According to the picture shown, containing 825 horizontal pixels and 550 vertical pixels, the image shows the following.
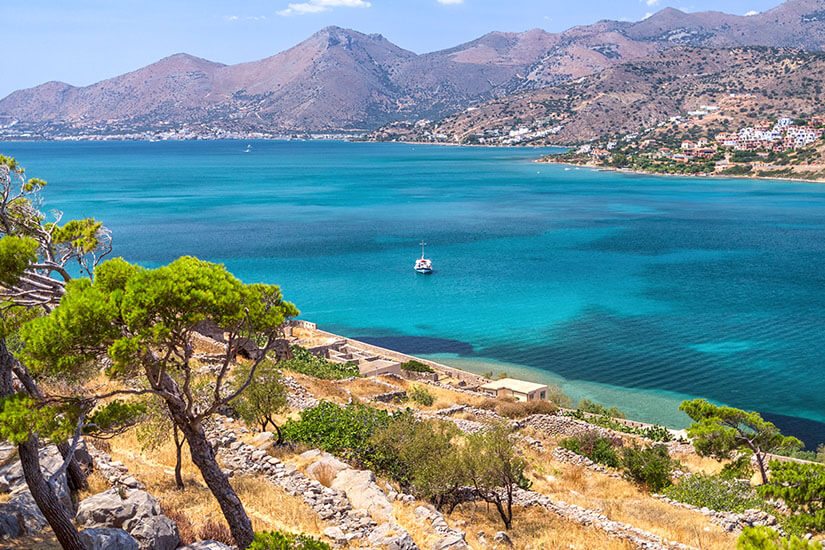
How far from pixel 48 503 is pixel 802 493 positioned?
1418 centimetres

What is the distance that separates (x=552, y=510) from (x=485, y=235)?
71121 millimetres

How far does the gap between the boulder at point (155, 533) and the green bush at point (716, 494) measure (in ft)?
44.8

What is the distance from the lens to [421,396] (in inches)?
1070

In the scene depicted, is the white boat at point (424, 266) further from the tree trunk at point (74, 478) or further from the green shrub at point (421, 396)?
the tree trunk at point (74, 478)

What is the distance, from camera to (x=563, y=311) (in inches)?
2018

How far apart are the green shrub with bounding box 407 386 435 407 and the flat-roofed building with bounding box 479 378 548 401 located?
4.17 m

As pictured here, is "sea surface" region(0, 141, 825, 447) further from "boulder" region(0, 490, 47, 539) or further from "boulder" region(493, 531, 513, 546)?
"boulder" region(0, 490, 47, 539)

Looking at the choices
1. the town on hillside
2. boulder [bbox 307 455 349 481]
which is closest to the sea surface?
the town on hillside

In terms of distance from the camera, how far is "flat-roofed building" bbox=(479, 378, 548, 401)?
30766 millimetres

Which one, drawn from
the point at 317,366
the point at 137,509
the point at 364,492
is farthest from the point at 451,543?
the point at 317,366

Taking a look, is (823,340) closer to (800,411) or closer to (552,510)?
(800,411)

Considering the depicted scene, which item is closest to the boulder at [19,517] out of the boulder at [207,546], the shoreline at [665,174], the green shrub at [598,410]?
the boulder at [207,546]

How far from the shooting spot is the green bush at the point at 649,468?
63.9ft

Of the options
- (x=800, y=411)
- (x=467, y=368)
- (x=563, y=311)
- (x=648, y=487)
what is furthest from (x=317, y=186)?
(x=648, y=487)
